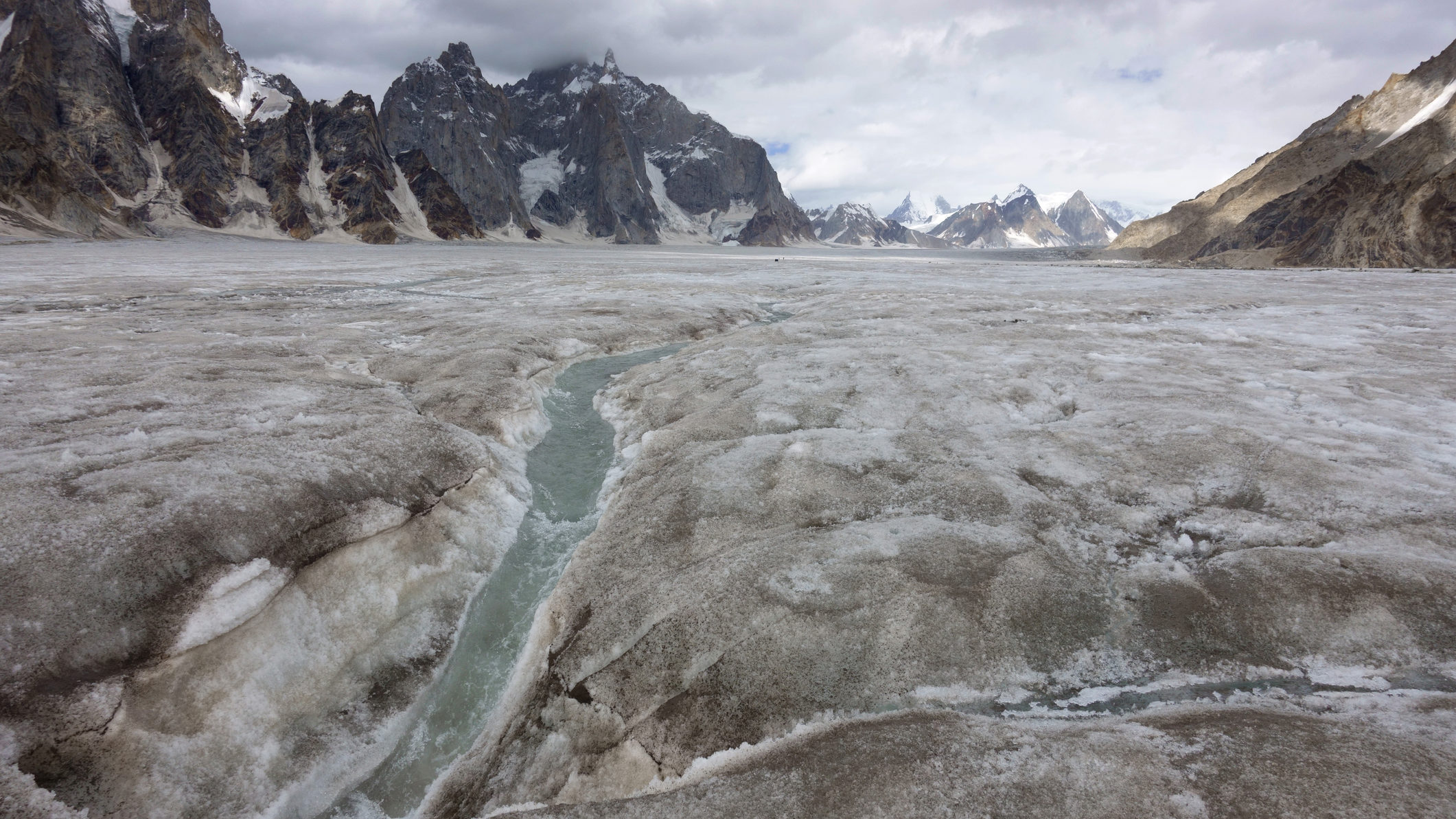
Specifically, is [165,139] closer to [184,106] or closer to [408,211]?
[184,106]

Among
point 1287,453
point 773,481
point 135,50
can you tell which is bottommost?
point 773,481

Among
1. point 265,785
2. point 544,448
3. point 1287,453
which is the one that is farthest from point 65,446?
point 1287,453

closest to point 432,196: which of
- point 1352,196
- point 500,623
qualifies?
point 1352,196

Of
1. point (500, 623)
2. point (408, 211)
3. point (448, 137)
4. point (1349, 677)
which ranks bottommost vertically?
point (500, 623)

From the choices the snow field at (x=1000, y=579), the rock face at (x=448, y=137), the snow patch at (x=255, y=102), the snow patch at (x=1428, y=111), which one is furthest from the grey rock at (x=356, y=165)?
the snow patch at (x=1428, y=111)

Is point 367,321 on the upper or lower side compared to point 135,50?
lower

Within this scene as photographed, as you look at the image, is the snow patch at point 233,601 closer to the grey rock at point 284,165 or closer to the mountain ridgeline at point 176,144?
the mountain ridgeline at point 176,144

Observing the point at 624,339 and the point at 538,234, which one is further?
the point at 538,234

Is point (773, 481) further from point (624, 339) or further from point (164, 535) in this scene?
point (624, 339)

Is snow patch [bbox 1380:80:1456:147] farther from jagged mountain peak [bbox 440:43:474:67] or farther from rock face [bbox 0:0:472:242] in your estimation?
jagged mountain peak [bbox 440:43:474:67]
